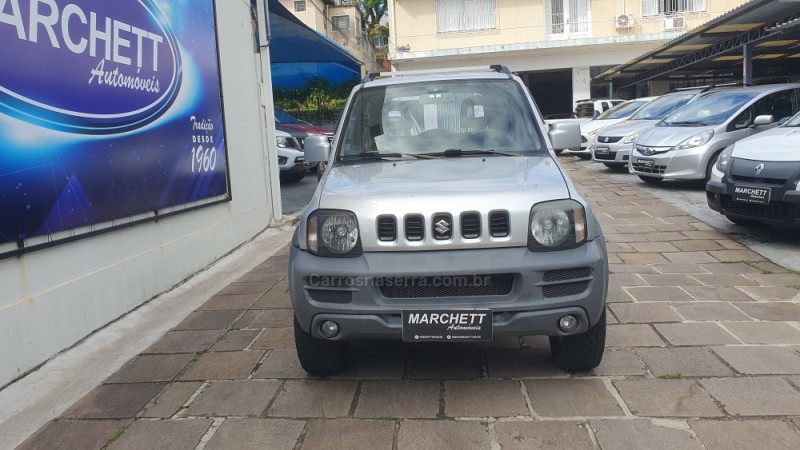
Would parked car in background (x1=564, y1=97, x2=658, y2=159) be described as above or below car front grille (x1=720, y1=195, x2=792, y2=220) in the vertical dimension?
above

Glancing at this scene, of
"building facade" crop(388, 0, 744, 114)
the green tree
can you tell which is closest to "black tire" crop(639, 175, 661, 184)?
"building facade" crop(388, 0, 744, 114)

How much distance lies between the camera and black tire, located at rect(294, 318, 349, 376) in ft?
11.5

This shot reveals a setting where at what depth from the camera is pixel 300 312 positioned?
3.24 meters

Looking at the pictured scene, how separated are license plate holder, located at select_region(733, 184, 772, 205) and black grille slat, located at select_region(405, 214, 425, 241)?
14.8 ft

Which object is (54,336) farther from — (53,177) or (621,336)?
(621,336)

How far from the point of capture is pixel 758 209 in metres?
6.29

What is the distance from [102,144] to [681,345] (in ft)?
14.2

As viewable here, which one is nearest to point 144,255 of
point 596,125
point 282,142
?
point 282,142

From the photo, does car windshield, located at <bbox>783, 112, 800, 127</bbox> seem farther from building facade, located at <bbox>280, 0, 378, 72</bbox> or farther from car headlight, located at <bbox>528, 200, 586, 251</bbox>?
building facade, located at <bbox>280, 0, 378, 72</bbox>

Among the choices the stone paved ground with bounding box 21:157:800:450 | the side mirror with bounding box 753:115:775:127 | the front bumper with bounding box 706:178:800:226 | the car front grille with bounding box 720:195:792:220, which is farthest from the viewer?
the side mirror with bounding box 753:115:775:127

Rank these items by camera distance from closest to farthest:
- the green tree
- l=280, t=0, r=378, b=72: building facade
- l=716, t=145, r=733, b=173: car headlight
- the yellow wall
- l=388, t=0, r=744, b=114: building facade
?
l=716, t=145, r=733, b=173: car headlight, l=388, t=0, r=744, b=114: building facade, the yellow wall, l=280, t=0, r=378, b=72: building facade, the green tree

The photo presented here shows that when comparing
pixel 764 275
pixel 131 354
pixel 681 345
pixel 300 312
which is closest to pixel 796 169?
pixel 764 275

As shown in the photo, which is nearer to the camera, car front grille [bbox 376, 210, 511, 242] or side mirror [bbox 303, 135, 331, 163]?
car front grille [bbox 376, 210, 511, 242]

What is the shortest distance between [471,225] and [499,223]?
141 millimetres
